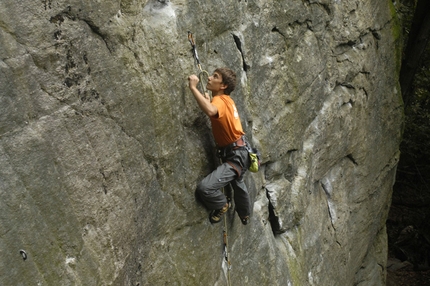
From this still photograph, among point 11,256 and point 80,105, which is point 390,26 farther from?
point 11,256

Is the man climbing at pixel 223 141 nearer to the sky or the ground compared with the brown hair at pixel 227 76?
nearer to the ground

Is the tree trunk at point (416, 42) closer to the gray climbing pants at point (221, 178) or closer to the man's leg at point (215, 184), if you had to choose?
the gray climbing pants at point (221, 178)

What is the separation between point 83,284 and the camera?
4.88 metres

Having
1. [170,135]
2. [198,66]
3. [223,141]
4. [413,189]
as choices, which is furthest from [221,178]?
[413,189]

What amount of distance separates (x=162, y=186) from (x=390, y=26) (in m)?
6.55

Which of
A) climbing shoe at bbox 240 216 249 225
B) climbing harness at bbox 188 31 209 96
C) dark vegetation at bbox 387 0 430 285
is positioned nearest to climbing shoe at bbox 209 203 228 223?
climbing shoe at bbox 240 216 249 225

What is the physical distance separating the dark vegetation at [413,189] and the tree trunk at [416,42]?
1.61 ft

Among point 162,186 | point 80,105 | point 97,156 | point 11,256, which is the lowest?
point 162,186

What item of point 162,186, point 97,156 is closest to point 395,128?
point 162,186

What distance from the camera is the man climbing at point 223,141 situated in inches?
238

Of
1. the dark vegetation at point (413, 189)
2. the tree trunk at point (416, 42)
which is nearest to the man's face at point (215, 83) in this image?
the tree trunk at point (416, 42)

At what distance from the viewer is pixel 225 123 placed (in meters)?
6.11

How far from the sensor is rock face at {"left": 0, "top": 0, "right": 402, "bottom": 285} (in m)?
4.39

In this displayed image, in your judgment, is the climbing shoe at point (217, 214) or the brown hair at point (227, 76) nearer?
the brown hair at point (227, 76)
